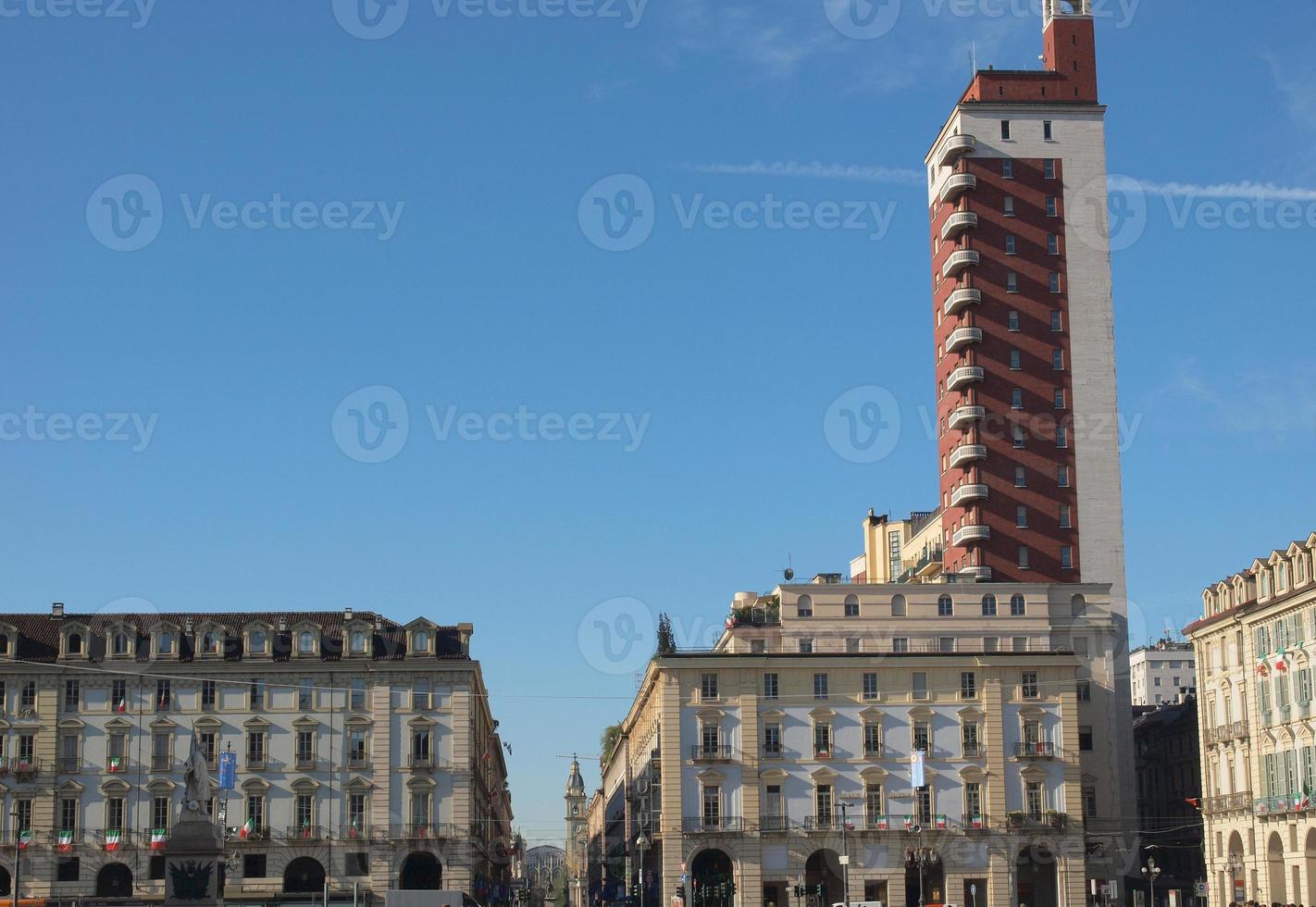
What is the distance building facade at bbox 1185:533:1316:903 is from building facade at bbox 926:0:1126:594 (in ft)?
59.9

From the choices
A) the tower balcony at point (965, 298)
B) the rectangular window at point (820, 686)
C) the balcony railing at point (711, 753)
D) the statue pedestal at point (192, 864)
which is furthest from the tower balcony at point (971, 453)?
the statue pedestal at point (192, 864)

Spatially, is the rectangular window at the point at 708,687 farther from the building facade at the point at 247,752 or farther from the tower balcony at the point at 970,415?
the tower balcony at the point at 970,415

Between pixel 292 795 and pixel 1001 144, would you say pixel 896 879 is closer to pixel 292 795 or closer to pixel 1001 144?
pixel 292 795

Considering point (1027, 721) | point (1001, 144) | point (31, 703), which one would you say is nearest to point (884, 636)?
point (1027, 721)

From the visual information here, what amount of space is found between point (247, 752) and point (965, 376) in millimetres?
58660

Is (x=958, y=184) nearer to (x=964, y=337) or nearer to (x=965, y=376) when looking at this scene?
(x=964, y=337)

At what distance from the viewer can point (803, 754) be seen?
349ft

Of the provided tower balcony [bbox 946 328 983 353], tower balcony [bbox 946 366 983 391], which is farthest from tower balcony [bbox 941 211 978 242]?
tower balcony [bbox 946 366 983 391]

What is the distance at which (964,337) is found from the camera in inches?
5005

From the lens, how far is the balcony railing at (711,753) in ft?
345

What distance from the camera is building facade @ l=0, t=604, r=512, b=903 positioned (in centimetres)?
10625

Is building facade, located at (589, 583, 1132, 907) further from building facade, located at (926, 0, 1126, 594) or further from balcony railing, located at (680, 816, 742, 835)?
building facade, located at (926, 0, 1126, 594)

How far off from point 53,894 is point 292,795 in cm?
1582

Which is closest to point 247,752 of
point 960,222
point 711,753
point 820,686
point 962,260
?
point 711,753
